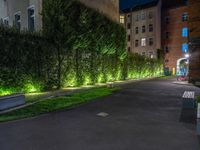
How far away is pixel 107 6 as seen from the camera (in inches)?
1051

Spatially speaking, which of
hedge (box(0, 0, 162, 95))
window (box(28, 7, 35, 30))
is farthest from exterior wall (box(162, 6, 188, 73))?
window (box(28, 7, 35, 30))

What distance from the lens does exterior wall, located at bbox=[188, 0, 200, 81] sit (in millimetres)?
5871

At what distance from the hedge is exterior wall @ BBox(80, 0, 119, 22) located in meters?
3.78

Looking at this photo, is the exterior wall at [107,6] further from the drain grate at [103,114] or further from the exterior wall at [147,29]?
the exterior wall at [147,29]

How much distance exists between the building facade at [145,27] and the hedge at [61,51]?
27718mm

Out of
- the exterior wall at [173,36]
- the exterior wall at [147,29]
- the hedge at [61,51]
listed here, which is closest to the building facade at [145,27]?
the exterior wall at [147,29]

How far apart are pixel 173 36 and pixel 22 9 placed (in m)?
36.7

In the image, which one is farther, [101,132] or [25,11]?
[25,11]

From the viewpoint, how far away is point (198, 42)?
19.4 feet

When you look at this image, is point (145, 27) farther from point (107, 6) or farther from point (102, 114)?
point (102, 114)

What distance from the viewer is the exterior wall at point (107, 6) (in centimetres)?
2307

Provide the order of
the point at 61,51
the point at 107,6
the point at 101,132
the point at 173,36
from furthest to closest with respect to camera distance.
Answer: the point at 173,36
the point at 107,6
the point at 61,51
the point at 101,132

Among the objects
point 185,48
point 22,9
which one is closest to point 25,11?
point 22,9

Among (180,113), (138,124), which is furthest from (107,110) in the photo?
(180,113)
